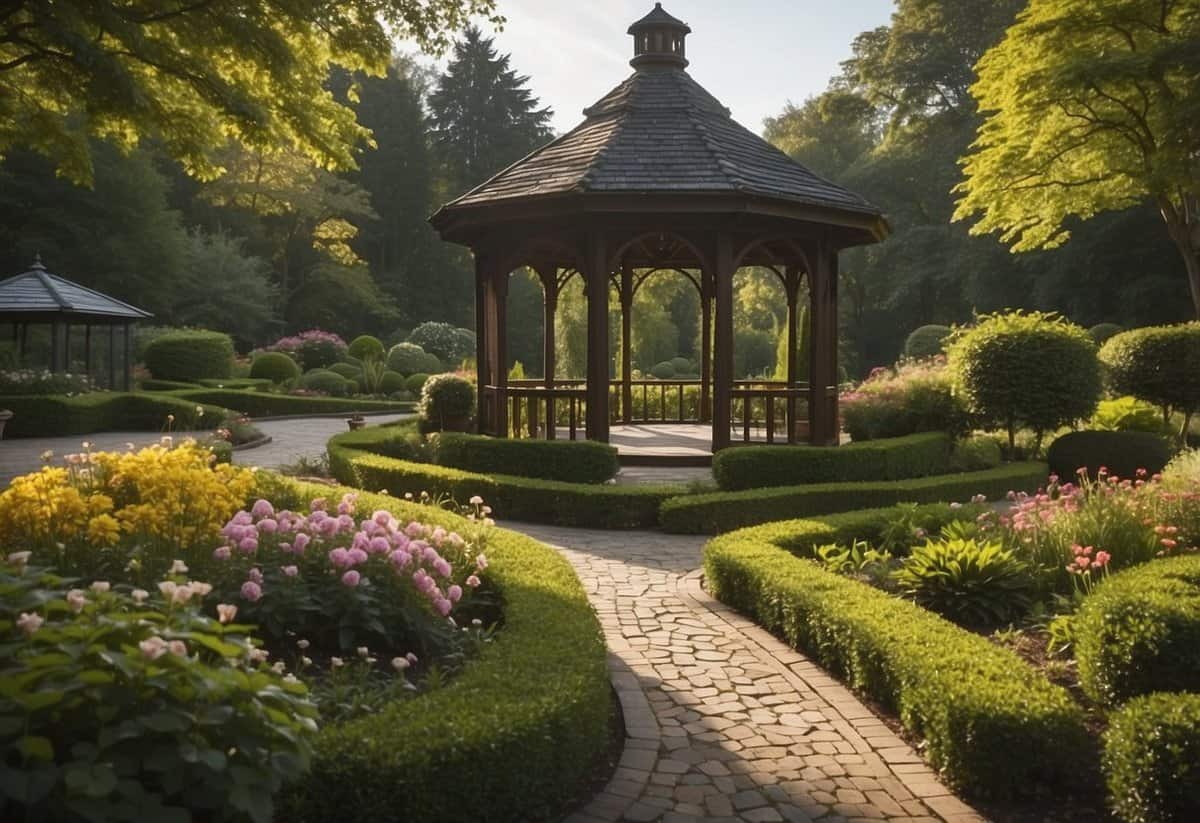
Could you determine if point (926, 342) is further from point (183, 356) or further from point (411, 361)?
point (183, 356)

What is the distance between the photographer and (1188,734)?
345 cm

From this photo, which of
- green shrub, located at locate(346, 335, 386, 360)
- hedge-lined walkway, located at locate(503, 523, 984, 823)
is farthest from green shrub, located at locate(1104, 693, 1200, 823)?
green shrub, located at locate(346, 335, 386, 360)

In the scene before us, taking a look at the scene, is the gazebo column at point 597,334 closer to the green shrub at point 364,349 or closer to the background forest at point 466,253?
the background forest at point 466,253

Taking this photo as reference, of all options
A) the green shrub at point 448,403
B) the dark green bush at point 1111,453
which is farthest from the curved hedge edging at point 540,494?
the dark green bush at point 1111,453

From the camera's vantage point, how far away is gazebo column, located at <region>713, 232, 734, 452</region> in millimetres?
12273

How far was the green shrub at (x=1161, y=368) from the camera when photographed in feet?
49.5

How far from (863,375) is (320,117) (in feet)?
108

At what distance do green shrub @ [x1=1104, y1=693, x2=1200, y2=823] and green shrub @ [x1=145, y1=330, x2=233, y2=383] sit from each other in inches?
1151

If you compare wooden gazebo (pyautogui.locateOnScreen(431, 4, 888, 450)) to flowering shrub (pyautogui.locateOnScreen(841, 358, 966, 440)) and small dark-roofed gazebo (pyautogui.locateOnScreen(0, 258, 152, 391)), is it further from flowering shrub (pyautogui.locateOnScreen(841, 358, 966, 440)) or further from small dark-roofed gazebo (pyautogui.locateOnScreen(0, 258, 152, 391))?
small dark-roofed gazebo (pyautogui.locateOnScreen(0, 258, 152, 391))

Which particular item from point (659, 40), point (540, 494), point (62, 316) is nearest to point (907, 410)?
point (540, 494)

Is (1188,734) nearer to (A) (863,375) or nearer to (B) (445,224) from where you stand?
(B) (445,224)

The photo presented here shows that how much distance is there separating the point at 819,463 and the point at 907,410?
3329 mm

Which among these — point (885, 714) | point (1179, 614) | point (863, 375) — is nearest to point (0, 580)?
point (885, 714)

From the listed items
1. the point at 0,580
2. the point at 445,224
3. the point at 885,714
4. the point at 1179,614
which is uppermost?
the point at 445,224
